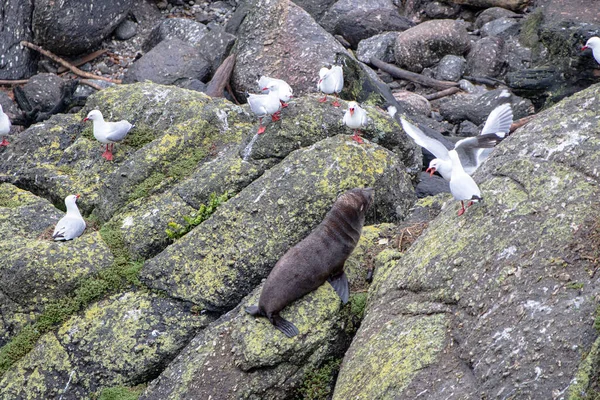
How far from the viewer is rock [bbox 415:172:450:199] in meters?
13.1

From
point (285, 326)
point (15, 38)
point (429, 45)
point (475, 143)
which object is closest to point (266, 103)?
point (475, 143)

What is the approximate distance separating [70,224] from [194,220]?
1904mm

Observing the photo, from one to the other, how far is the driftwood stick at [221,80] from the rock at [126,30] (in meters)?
6.90

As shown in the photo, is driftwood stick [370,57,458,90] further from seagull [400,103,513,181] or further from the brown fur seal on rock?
the brown fur seal on rock

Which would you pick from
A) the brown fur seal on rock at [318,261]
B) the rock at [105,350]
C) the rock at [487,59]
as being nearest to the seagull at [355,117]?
the brown fur seal on rock at [318,261]

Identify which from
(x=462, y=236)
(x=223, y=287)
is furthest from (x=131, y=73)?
(x=462, y=236)

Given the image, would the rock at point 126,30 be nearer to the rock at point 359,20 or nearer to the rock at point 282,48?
the rock at point 359,20

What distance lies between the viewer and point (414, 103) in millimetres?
19297

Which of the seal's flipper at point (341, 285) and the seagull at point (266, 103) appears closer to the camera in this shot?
the seal's flipper at point (341, 285)

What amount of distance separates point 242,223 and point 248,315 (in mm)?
1535

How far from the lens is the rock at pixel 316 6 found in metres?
24.5

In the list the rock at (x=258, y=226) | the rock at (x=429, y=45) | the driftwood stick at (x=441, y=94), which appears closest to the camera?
the rock at (x=258, y=226)

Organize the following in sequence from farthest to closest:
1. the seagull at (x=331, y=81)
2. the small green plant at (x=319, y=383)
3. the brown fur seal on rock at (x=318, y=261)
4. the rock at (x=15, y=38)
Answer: the rock at (x=15, y=38), the seagull at (x=331, y=81), the brown fur seal on rock at (x=318, y=261), the small green plant at (x=319, y=383)

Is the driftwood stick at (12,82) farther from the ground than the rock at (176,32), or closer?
farther from the ground
